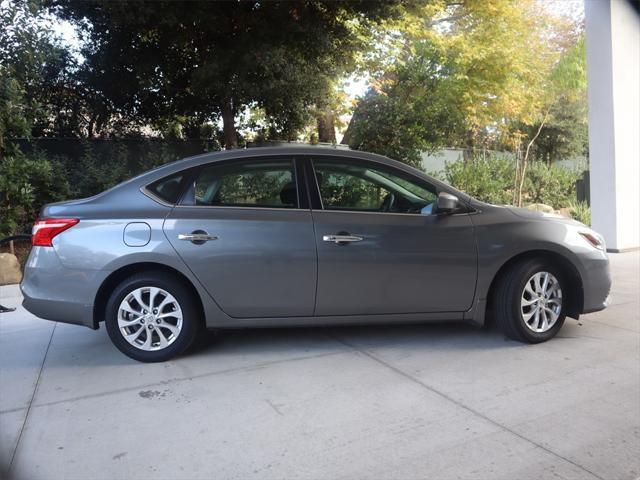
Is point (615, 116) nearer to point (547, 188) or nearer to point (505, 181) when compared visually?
point (505, 181)

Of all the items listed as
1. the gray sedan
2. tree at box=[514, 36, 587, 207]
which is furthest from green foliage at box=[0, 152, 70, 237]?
tree at box=[514, 36, 587, 207]

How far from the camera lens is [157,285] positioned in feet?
13.7

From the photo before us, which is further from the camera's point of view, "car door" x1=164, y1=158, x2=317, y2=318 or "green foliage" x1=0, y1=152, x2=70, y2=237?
"green foliage" x1=0, y1=152, x2=70, y2=237

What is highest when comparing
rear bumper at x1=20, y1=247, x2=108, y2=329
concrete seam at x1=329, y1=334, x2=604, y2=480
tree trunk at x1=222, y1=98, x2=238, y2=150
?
tree trunk at x1=222, y1=98, x2=238, y2=150

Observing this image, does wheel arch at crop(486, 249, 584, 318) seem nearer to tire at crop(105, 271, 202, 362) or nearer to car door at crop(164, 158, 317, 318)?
car door at crop(164, 158, 317, 318)

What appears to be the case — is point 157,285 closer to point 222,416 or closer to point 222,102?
point 222,416

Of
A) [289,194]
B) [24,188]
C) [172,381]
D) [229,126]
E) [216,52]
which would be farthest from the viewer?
[229,126]

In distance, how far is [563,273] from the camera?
15.3 ft

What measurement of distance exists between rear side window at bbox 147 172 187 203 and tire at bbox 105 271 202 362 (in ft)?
1.97

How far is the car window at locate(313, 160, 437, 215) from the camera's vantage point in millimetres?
4477

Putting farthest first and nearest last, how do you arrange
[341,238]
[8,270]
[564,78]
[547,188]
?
[547,188] → [564,78] → [8,270] → [341,238]

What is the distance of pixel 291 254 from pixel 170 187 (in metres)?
1.10

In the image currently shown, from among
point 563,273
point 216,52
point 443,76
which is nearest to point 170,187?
point 563,273

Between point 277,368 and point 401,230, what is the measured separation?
1461 mm
